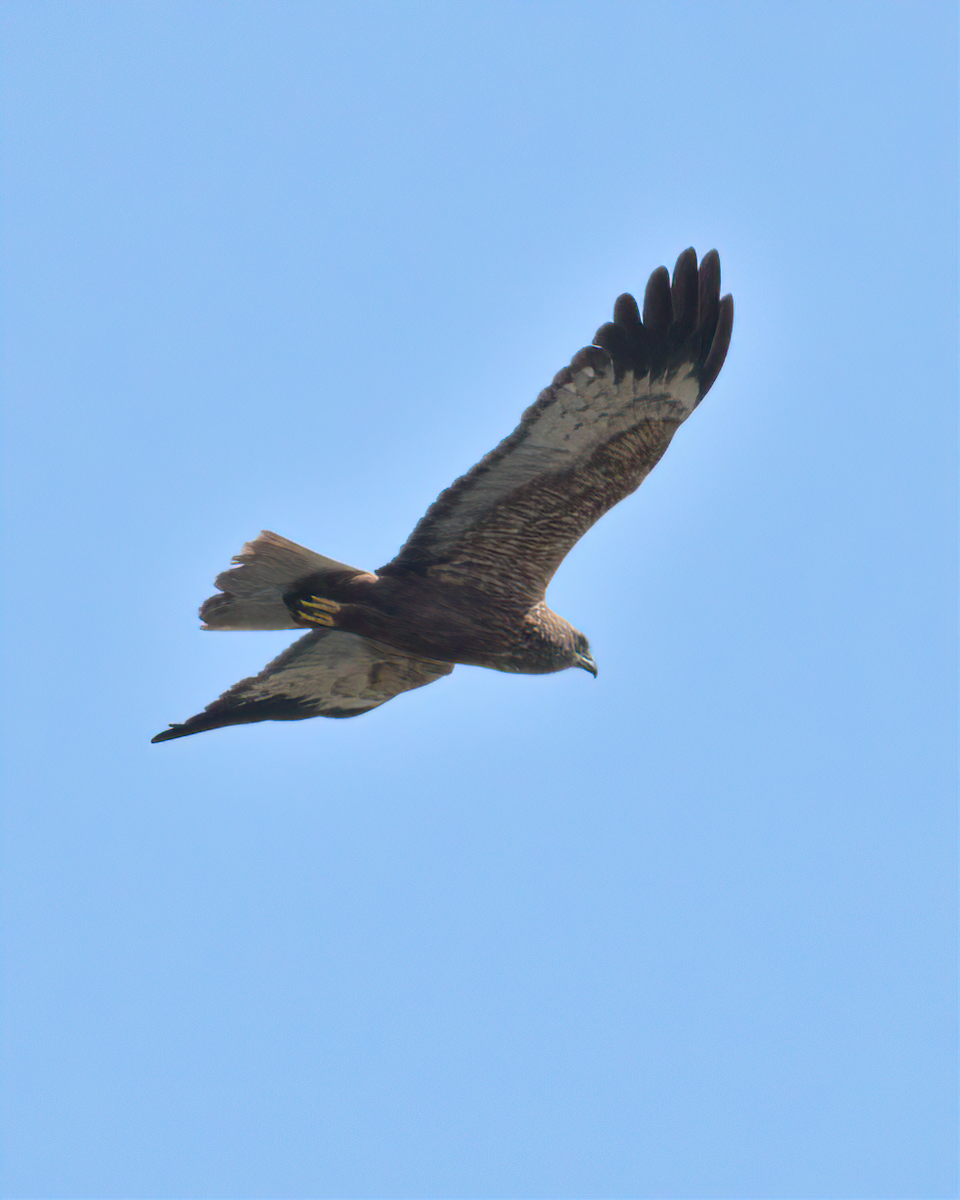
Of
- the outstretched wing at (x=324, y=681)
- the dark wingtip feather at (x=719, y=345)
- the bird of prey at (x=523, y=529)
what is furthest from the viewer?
the outstretched wing at (x=324, y=681)

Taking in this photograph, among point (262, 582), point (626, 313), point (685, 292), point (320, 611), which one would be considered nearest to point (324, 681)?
point (320, 611)

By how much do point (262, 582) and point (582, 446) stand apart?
256cm

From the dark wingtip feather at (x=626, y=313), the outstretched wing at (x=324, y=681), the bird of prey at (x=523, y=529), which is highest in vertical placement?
the dark wingtip feather at (x=626, y=313)

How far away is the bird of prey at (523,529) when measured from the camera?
30.8 feet

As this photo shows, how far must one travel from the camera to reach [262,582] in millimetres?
10086

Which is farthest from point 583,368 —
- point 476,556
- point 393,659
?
point 393,659

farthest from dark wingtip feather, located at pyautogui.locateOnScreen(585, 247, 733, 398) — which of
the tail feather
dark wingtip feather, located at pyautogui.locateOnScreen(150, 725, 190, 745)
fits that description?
dark wingtip feather, located at pyautogui.locateOnScreen(150, 725, 190, 745)

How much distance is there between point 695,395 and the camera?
9.66 m

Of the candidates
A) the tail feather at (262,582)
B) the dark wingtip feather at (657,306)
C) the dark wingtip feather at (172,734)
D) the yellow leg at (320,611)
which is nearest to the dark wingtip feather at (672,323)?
the dark wingtip feather at (657,306)

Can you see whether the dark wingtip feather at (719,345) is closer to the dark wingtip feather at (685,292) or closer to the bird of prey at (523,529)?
the bird of prey at (523,529)

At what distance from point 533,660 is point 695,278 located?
10.0 feet

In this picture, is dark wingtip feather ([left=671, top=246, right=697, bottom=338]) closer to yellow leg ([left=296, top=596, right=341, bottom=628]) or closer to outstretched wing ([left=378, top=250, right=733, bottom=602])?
outstretched wing ([left=378, top=250, right=733, bottom=602])

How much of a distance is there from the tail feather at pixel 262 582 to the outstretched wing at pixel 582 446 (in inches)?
24.0

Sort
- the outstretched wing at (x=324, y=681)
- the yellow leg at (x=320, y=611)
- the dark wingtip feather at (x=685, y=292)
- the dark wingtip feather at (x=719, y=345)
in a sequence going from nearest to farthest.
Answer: the dark wingtip feather at (x=685, y=292), the dark wingtip feather at (x=719, y=345), the yellow leg at (x=320, y=611), the outstretched wing at (x=324, y=681)
